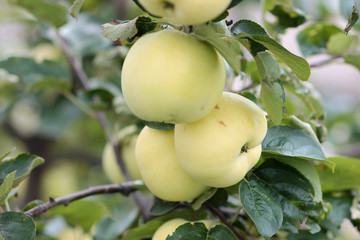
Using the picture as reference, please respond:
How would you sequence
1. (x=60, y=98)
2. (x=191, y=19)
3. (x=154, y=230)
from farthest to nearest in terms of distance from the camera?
1. (x=60, y=98)
2. (x=154, y=230)
3. (x=191, y=19)

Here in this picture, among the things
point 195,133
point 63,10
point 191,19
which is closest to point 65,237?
point 63,10

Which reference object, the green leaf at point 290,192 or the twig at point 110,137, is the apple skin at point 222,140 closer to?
the green leaf at point 290,192

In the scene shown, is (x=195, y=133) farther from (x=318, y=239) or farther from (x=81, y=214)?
(x=81, y=214)

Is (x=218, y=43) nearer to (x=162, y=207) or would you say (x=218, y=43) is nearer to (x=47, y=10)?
(x=162, y=207)

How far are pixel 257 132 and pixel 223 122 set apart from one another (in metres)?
0.05

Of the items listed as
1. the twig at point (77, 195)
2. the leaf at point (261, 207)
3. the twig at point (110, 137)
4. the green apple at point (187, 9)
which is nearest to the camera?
the green apple at point (187, 9)

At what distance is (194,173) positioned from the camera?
0.51m

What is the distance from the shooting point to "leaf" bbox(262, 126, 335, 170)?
557 mm

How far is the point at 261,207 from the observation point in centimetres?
54

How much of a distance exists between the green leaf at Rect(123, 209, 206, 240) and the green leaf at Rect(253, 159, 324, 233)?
117mm

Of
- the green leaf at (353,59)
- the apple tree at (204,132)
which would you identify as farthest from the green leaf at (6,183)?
the green leaf at (353,59)

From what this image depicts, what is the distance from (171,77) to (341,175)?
42cm

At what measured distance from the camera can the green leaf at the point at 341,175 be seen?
70 centimetres

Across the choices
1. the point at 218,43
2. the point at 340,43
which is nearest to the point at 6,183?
the point at 218,43
